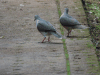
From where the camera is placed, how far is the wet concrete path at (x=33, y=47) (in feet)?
12.6

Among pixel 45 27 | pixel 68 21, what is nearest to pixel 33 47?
pixel 45 27

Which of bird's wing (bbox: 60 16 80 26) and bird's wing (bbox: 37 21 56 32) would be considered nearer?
bird's wing (bbox: 37 21 56 32)

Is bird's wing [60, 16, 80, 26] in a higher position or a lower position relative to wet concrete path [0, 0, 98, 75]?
higher

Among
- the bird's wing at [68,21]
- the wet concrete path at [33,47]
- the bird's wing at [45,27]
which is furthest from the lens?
the bird's wing at [68,21]

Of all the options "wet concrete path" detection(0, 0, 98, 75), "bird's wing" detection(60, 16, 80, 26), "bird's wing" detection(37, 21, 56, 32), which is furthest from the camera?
"bird's wing" detection(60, 16, 80, 26)

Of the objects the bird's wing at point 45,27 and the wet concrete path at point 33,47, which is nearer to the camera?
the wet concrete path at point 33,47

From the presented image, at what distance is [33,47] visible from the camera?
4.58 m

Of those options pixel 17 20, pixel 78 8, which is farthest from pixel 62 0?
pixel 17 20

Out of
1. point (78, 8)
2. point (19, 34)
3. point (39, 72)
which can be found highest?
point (78, 8)

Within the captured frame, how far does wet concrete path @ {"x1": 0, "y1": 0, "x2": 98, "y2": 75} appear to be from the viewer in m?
3.84

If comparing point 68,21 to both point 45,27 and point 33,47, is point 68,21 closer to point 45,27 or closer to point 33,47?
point 45,27

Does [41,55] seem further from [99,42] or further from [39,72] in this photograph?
[99,42]

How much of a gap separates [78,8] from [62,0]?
A: 0.79 m

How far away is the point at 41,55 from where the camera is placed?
14.0 ft
